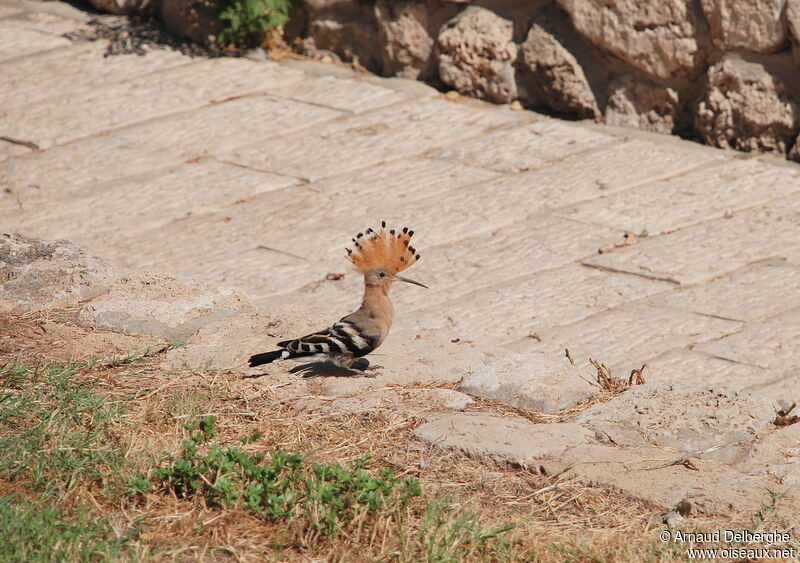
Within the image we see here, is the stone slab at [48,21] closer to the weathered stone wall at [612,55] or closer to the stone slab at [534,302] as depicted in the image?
the weathered stone wall at [612,55]

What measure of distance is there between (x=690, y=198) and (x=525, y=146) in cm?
141

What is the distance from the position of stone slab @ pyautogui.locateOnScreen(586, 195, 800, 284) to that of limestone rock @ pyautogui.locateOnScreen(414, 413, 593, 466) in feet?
7.32

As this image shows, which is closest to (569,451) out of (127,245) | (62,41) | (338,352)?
(338,352)

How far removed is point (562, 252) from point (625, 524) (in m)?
3.00

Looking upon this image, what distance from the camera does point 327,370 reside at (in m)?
4.41

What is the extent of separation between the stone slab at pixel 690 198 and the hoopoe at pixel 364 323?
7.26 feet

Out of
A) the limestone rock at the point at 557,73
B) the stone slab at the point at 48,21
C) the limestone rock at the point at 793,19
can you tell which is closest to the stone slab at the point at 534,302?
the limestone rock at the point at 793,19

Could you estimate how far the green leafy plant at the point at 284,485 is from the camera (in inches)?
120

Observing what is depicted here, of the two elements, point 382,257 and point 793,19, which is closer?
point 382,257

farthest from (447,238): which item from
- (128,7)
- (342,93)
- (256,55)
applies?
(128,7)

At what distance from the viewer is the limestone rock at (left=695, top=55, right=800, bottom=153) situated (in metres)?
7.21

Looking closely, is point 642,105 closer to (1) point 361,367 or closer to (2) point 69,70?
(1) point 361,367

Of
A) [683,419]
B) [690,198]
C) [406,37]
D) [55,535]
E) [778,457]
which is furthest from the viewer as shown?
[406,37]

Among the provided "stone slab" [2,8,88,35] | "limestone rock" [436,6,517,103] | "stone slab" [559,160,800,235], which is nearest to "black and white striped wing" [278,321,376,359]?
"stone slab" [559,160,800,235]
